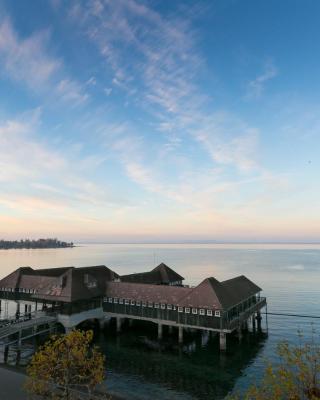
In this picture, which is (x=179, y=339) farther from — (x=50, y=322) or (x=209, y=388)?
(x=50, y=322)

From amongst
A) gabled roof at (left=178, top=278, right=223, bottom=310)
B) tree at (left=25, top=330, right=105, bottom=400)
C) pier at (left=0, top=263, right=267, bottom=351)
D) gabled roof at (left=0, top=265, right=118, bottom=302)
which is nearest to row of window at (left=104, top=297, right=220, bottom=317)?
pier at (left=0, top=263, right=267, bottom=351)

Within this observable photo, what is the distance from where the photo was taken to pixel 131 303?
52.0 meters

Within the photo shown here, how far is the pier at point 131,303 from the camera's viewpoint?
4538 centimetres

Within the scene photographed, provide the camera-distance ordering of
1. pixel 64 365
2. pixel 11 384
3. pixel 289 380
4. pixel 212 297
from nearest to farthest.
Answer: pixel 289 380, pixel 64 365, pixel 11 384, pixel 212 297

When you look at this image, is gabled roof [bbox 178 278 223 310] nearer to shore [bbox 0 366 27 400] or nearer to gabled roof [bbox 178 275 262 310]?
gabled roof [bbox 178 275 262 310]

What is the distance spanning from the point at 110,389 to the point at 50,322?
18539mm

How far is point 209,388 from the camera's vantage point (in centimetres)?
3438

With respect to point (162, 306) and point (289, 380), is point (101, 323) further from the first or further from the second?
point (289, 380)

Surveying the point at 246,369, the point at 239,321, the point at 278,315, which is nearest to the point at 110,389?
the point at 246,369

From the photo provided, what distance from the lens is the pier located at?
45375 millimetres

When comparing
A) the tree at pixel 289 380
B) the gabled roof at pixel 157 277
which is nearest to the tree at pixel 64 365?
the tree at pixel 289 380

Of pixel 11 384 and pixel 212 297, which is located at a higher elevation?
pixel 212 297

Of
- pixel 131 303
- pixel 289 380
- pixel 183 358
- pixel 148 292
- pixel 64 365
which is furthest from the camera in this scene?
pixel 131 303

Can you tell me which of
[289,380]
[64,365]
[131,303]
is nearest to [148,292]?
[131,303]
